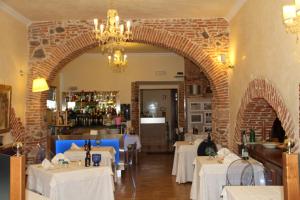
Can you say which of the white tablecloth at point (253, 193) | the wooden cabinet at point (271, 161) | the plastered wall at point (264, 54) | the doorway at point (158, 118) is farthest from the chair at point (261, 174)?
the doorway at point (158, 118)

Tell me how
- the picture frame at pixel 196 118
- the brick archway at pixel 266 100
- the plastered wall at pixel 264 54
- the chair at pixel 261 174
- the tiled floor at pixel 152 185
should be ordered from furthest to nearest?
the picture frame at pixel 196 118 → the tiled floor at pixel 152 185 → the chair at pixel 261 174 → the brick archway at pixel 266 100 → the plastered wall at pixel 264 54

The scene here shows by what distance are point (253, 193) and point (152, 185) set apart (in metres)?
4.57

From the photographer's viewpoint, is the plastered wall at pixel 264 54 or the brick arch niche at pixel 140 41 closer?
the plastered wall at pixel 264 54

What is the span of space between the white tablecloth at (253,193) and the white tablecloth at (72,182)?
210 cm

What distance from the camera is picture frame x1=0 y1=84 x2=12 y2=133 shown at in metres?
7.02

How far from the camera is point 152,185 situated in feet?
26.1

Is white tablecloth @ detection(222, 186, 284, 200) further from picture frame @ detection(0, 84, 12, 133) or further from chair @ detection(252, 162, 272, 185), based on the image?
picture frame @ detection(0, 84, 12, 133)

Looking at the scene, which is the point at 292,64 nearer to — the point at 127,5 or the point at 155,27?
the point at 127,5

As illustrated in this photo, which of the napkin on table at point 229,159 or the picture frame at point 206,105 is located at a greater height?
the picture frame at point 206,105

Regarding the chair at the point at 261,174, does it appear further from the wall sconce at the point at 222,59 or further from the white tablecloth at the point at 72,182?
the wall sconce at the point at 222,59

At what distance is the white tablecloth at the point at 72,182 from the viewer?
4789 mm

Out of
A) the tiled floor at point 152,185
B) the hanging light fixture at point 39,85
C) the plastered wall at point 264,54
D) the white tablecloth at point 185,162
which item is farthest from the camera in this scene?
the hanging light fixture at point 39,85

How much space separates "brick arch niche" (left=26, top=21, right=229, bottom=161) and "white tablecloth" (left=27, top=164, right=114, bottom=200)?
3.65 m

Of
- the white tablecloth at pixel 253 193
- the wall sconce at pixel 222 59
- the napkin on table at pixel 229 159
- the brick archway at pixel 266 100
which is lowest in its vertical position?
the white tablecloth at pixel 253 193
